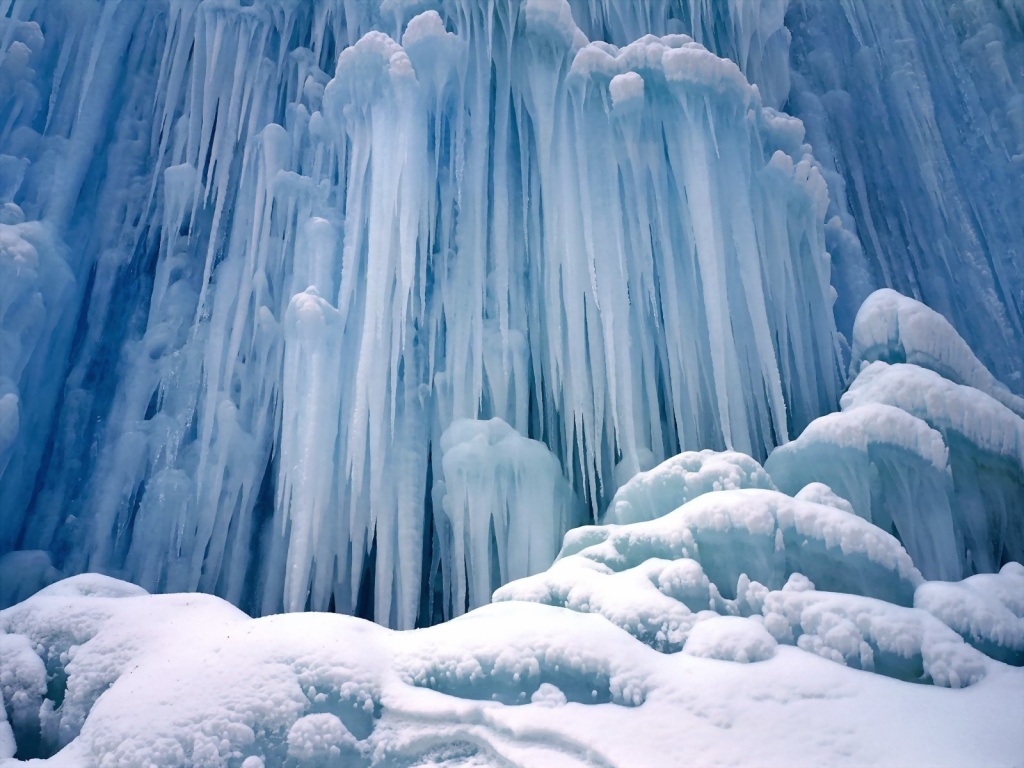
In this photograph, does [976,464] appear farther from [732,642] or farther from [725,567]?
[732,642]

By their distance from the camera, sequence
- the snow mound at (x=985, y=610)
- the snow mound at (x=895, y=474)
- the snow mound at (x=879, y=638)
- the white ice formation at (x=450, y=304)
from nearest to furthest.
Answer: the snow mound at (x=879, y=638), the snow mound at (x=985, y=610), the snow mound at (x=895, y=474), the white ice formation at (x=450, y=304)

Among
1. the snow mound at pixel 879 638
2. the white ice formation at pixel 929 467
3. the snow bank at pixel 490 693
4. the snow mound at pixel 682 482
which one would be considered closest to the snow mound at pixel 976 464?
the white ice formation at pixel 929 467

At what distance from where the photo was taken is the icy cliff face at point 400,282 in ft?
22.4

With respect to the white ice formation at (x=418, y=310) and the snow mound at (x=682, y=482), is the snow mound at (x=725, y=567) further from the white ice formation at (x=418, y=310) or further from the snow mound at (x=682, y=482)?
the white ice formation at (x=418, y=310)

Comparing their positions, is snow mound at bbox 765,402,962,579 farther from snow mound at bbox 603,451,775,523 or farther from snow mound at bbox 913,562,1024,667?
snow mound at bbox 913,562,1024,667

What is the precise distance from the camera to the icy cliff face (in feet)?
22.4

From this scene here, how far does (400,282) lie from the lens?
6.99 metres

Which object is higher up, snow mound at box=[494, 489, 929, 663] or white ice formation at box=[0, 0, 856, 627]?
white ice formation at box=[0, 0, 856, 627]

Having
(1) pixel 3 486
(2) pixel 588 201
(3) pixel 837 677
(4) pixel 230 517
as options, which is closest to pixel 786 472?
(3) pixel 837 677

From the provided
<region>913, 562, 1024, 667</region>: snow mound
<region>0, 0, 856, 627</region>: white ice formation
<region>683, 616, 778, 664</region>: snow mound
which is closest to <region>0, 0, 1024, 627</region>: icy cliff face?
<region>0, 0, 856, 627</region>: white ice formation

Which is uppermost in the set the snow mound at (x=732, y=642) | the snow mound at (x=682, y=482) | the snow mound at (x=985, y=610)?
the snow mound at (x=682, y=482)

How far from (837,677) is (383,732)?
6.65 feet

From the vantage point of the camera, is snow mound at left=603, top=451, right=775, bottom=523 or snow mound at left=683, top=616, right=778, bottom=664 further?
snow mound at left=603, top=451, right=775, bottom=523

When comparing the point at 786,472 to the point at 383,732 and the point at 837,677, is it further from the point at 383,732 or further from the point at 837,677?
the point at 383,732
